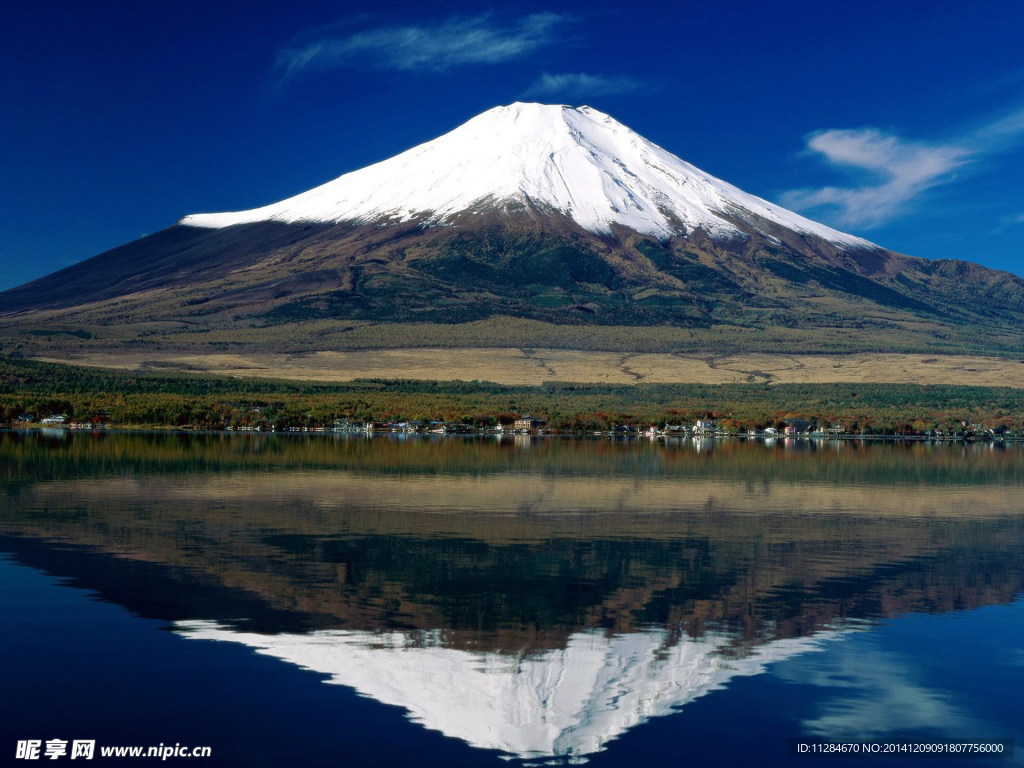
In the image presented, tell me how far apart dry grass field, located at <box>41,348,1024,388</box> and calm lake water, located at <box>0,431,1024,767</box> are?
99213 millimetres

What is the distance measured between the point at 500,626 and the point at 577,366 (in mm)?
124371

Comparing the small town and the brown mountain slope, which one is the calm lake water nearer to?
the small town

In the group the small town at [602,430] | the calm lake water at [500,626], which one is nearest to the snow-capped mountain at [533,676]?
the calm lake water at [500,626]

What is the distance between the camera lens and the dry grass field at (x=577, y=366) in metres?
130

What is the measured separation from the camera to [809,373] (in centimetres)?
13775

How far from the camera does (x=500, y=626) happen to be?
14969mm

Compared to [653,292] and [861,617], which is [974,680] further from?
[653,292]

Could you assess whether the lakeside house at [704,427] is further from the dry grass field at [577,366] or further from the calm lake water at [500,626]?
the calm lake water at [500,626]

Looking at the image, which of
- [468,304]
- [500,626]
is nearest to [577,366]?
[468,304]

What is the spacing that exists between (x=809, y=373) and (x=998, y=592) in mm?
122552

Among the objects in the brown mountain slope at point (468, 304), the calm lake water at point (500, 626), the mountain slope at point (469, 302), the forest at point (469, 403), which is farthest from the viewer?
the mountain slope at point (469, 302)

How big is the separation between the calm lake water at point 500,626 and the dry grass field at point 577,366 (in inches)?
3906

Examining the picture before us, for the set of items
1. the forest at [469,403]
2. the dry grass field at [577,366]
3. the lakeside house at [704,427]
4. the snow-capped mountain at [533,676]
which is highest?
the dry grass field at [577,366]

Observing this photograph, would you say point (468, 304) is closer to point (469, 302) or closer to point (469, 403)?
point (469, 302)
